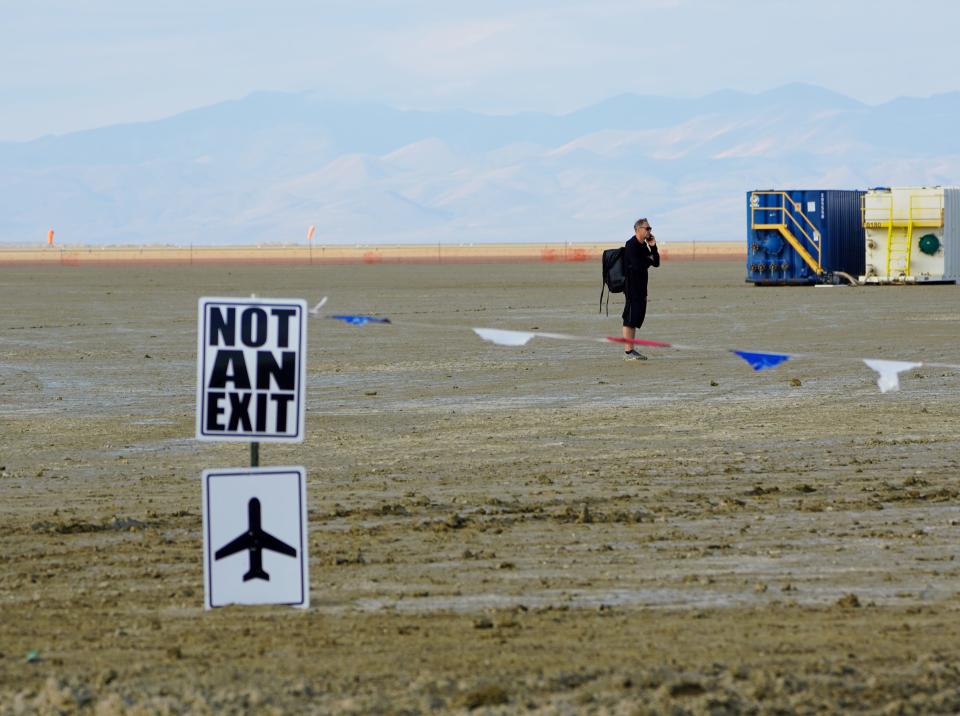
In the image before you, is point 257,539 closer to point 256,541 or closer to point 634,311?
point 256,541

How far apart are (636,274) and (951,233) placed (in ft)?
71.3

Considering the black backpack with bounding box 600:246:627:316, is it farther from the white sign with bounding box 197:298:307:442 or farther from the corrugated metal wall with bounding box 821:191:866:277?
the corrugated metal wall with bounding box 821:191:866:277

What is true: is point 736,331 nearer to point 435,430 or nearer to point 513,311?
point 513,311

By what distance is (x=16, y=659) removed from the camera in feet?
23.3

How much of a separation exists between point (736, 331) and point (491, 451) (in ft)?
46.1

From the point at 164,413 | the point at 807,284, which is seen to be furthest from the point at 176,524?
the point at 807,284

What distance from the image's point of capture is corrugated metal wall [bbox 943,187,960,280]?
129ft

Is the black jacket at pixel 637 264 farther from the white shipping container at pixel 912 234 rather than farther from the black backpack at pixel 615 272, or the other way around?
the white shipping container at pixel 912 234

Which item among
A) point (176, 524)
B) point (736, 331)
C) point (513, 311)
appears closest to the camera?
point (176, 524)

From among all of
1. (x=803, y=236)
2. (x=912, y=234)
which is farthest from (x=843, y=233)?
(x=912, y=234)

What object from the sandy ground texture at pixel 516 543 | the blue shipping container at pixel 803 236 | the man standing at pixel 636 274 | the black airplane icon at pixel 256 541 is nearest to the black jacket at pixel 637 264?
the man standing at pixel 636 274

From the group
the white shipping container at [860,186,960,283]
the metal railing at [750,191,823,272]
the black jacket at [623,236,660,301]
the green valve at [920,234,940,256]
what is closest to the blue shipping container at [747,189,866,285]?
the metal railing at [750,191,823,272]

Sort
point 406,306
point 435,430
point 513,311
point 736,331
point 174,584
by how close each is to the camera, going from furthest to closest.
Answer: point 406,306
point 513,311
point 736,331
point 435,430
point 174,584

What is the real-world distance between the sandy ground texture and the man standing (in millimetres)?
520
